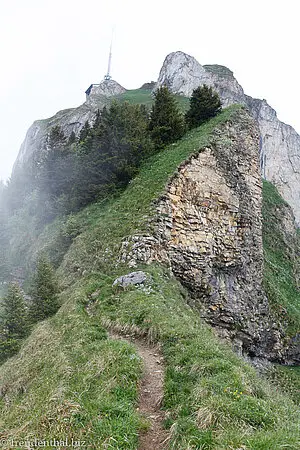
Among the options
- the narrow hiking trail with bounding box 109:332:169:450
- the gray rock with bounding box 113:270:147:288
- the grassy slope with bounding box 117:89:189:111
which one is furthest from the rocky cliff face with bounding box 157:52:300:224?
the narrow hiking trail with bounding box 109:332:169:450

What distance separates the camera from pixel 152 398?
6.54m

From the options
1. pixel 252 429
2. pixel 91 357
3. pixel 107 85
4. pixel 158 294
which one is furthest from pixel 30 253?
pixel 107 85

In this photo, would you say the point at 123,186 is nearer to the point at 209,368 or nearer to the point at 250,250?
the point at 250,250

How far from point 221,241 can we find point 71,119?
47839mm

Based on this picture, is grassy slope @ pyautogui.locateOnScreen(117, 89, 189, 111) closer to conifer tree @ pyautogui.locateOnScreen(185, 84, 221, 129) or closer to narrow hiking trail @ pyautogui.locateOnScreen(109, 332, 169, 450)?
conifer tree @ pyautogui.locateOnScreen(185, 84, 221, 129)

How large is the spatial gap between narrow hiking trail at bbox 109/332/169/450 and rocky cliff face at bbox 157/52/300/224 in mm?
53494

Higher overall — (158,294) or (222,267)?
(222,267)

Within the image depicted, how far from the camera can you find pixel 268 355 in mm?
21703

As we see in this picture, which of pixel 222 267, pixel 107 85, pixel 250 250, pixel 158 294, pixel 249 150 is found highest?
pixel 107 85

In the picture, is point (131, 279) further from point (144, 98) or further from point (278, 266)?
point (144, 98)

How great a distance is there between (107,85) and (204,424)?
78.4 meters

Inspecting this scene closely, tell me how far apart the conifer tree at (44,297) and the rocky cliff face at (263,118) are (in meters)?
49.5

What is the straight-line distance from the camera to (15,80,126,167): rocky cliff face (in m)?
57.5

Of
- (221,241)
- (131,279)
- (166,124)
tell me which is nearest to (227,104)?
(166,124)
